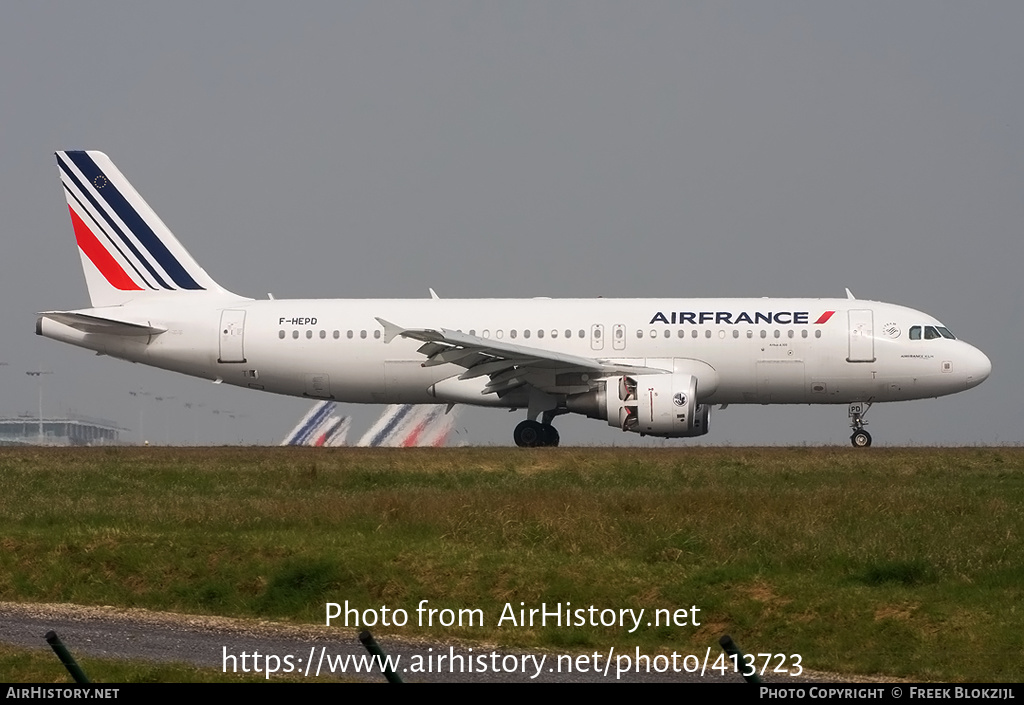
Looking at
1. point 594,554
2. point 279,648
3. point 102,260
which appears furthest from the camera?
point 102,260

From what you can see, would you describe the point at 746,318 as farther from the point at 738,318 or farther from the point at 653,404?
the point at 653,404

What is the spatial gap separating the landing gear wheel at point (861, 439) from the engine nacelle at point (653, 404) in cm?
447

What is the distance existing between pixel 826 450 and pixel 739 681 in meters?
20.5

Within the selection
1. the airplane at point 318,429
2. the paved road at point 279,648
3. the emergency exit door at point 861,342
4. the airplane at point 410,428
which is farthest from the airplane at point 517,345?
the airplane at point 318,429

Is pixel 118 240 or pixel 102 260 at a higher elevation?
pixel 118 240

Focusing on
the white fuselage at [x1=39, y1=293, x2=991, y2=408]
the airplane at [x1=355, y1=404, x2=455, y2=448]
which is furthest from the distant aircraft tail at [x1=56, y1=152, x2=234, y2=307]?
the airplane at [x1=355, y1=404, x2=455, y2=448]

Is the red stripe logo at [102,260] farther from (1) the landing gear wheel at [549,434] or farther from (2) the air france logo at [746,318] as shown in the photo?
(2) the air france logo at [746,318]

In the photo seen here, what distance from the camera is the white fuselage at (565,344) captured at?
120ft

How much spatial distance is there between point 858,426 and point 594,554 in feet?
63.7

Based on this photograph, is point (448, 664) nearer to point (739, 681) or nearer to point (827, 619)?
point (739, 681)

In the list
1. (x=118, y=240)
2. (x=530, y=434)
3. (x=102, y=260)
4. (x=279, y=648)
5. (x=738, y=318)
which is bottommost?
(x=279, y=648)

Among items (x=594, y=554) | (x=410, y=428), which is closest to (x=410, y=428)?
(x=410, y=428)

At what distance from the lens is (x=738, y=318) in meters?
36.6
